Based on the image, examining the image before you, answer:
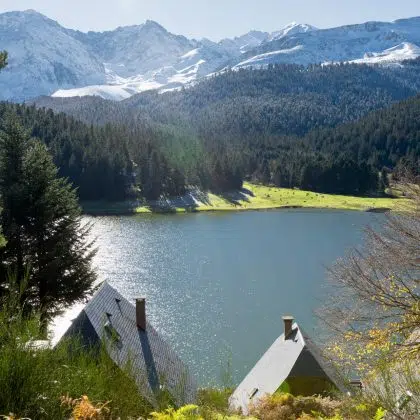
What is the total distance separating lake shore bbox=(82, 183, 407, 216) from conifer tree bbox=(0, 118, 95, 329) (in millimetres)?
91284

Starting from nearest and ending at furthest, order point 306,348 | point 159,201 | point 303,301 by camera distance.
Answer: point 306,348
point 303,301
point 159,201

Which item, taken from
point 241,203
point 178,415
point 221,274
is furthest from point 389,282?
point 241,203

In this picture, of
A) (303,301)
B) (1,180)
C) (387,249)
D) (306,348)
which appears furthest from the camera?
(303,301)

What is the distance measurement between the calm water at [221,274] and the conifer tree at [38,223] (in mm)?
10342

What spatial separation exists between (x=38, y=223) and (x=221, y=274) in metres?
37.1

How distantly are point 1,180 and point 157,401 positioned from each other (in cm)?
2417

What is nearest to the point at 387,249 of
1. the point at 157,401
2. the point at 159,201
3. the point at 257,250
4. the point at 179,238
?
the point at 157,401

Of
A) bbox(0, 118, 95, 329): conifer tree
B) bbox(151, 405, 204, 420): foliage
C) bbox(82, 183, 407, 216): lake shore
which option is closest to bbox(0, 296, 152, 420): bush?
bbox(151, 405, 204, 420): foliage

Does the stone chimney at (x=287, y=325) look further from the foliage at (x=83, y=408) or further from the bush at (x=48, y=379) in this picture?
the foliage at (x=83, y=408)

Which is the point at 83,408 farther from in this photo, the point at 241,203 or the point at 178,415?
the point at 241,203

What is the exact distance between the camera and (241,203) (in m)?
137

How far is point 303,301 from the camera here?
50.0 m

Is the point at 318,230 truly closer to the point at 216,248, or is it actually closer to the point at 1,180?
the point at 216,248

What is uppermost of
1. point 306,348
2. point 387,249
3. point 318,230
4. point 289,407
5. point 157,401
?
point 157,401
